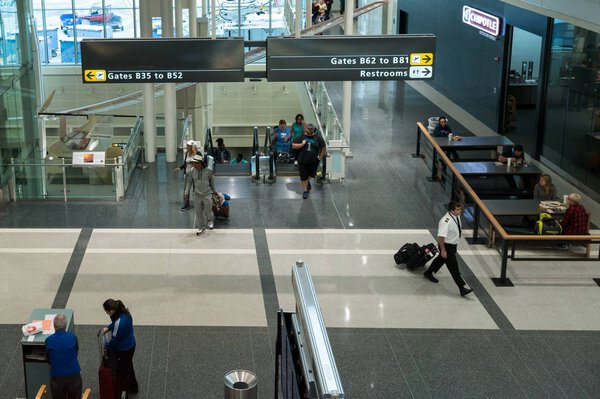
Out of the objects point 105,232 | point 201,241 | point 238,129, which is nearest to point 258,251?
point 201,241

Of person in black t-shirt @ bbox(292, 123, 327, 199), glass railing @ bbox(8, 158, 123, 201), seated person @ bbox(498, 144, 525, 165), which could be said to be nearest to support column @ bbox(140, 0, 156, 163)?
glass railing @ bbox(8, 158, 123, 201)

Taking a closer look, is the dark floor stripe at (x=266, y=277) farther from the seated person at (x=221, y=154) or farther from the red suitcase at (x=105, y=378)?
the seated person at (x=221, y=154)

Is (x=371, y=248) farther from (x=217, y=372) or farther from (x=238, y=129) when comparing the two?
(x=238, y=129)

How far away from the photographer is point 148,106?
61.4ft

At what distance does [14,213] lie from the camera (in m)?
15.4

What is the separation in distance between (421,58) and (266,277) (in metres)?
3.84

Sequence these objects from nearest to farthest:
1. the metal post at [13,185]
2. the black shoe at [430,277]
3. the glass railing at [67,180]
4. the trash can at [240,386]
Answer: the trash can at [240,386] < the black shoe at [430,277] < the glass railing at [67,180] < the metal post at [13,185]

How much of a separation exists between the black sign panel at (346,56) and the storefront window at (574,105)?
521 cm

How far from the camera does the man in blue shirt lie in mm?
8312

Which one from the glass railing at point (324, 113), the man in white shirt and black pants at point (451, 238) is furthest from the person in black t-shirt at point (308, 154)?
the man in white shirt and black pants at point (451, 238)

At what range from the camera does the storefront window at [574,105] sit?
1600 cm

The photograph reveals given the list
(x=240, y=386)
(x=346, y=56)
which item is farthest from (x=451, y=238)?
(x=240, y=386)

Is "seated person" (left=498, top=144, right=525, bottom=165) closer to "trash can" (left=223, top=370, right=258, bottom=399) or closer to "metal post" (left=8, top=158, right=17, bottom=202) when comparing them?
"metal post" (left=8, top=158, right=17, bottom=202)

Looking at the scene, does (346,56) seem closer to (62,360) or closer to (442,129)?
(62,360)
